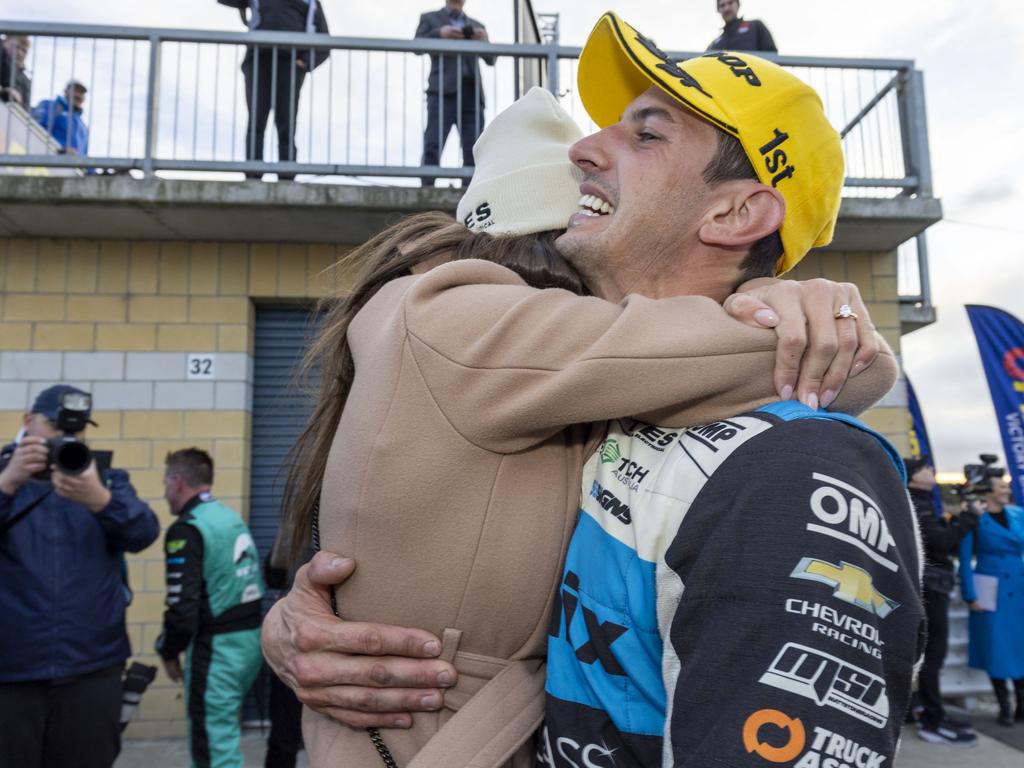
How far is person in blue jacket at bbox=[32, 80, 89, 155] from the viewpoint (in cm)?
693

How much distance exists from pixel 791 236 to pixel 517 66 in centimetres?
615

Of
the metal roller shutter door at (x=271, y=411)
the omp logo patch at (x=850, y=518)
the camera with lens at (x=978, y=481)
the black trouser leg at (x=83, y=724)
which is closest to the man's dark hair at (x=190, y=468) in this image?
the black trouser leg at (x=83, y=724)

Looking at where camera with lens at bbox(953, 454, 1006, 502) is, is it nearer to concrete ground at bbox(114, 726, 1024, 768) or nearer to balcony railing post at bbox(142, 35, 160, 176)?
concrete ground at bbox(114, 726, 1024, 768)

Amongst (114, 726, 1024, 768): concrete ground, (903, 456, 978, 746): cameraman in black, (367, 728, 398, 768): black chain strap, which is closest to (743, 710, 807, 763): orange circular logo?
(367, 728, 398, 768): black chain strap

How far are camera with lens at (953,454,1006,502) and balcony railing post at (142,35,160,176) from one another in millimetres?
7820

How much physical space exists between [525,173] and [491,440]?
3.53ft

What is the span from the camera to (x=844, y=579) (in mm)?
893

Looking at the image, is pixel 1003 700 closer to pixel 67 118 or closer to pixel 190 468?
pixel 190 468

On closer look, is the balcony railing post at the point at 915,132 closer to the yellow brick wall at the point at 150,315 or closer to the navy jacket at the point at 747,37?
the navy jacket at the point at 747,37

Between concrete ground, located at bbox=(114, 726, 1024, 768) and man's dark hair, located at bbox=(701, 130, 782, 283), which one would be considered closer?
man's dark hair, located at bbox=(701, 130, 782, 283)

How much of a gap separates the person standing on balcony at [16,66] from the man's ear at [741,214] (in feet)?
23.4

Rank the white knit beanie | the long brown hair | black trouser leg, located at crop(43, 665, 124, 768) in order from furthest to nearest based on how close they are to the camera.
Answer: black trouser leg, located at crop(43, 665, 124, 768), the white knit beanie, the long brown hair

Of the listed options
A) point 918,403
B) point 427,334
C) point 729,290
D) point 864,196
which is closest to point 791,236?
point 729,290

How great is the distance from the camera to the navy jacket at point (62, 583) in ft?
12.6
